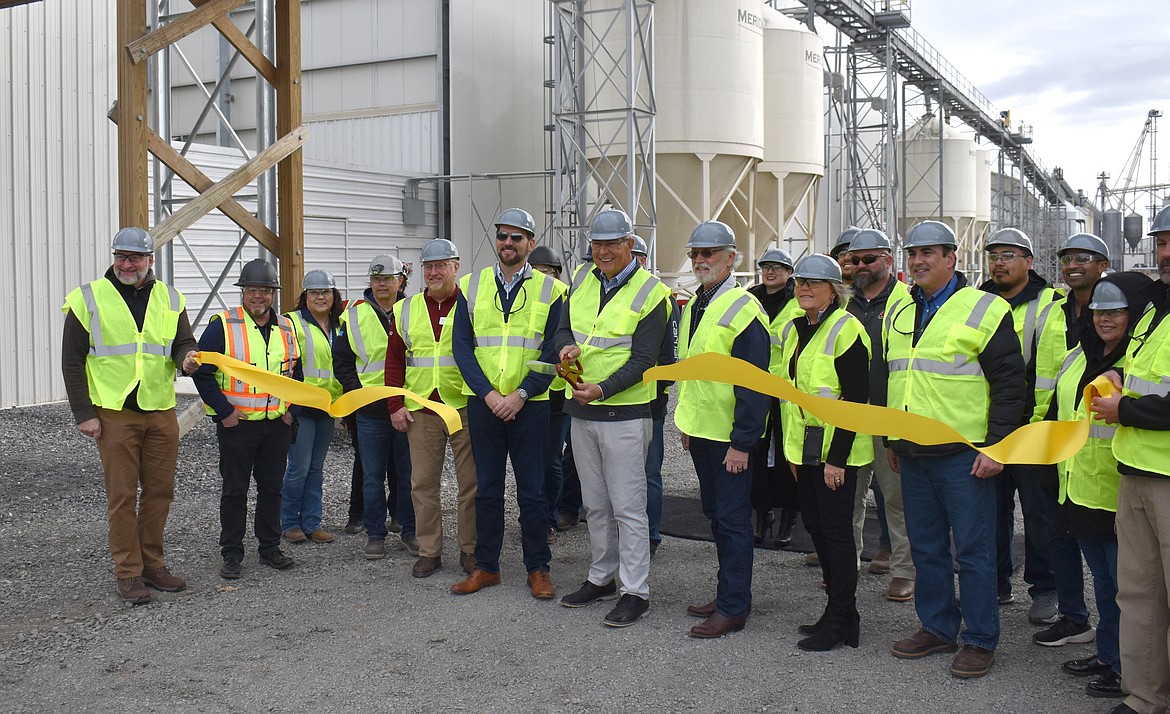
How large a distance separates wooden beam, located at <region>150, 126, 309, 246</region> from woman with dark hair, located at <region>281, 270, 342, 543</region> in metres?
1.38

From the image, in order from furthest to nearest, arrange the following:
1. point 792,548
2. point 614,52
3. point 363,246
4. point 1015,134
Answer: point 1015,134 < point 363,246 < point 614,52 < point 792,548

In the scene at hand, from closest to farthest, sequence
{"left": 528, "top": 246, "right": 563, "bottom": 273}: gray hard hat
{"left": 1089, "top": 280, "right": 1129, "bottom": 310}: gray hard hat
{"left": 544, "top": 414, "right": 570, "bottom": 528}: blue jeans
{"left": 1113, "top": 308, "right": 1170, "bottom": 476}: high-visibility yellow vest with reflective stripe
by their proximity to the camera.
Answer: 1. {"left": 1113, "top": 308, "right": 1170, "bottom": 476}: high-visibility yellow vest with reflective stripe
2. {"left": 1089, "top": 280, "right": 1129, "bottom": 310}: gray hard hat
3. {"left": 544, "top": 414, "right": 570, "bottom": 528}: blue jeans
4. {"left": 528, "top": 246, "right": 563, "bottom": 273}: gray hard hat

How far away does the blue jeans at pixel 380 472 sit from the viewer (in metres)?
6.98

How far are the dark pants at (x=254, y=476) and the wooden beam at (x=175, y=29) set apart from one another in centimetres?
327

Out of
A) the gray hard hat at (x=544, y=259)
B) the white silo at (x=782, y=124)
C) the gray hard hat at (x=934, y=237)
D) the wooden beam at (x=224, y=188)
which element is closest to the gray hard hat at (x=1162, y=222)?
the gray hard hat at (x=934, y=237)

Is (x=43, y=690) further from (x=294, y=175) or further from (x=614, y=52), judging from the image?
(x=614, y=52)

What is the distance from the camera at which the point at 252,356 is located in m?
6.49

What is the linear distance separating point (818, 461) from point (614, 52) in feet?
42.4

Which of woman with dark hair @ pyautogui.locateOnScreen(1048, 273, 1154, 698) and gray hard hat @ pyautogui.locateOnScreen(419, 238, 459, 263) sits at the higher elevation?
gray hard hat @ pyautogui.locateOnScreen(419, 238, 459, 263)

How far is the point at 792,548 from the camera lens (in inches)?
280

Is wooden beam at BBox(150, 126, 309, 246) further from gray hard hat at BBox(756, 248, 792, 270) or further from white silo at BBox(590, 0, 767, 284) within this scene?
white silo at BBox(590, 0, 767, 284)

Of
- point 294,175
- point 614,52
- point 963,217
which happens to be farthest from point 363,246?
point 963,217

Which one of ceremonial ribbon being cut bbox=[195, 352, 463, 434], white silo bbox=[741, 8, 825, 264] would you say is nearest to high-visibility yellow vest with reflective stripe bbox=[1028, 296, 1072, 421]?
ceremonial ribbon being cut bbox=[195, 352, 463, 434]

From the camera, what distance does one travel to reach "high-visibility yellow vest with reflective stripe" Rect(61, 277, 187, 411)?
5.74m
